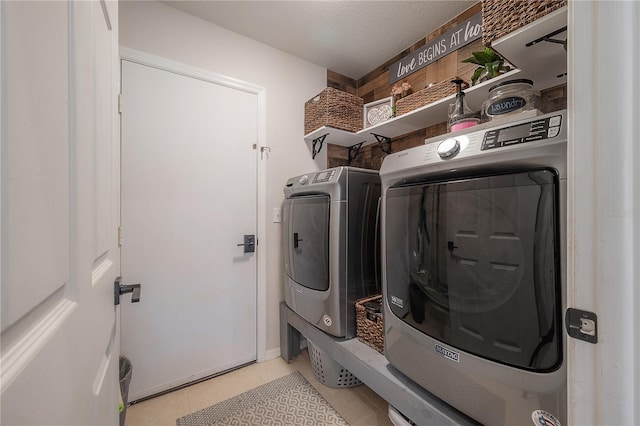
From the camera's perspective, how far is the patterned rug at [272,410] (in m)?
1.43

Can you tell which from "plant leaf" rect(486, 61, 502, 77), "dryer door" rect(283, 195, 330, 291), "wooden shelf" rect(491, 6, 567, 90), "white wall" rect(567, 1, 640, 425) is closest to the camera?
"white wall" rect(567, 1, 640, 425)

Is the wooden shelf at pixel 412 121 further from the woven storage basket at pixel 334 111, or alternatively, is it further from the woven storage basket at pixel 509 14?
the woven storage basket at pixel 509 14

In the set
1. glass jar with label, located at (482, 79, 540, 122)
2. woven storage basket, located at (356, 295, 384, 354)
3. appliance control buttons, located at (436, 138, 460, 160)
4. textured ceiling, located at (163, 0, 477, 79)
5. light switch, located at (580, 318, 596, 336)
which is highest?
textured ceiling, located at (163, 0, 477, 79)

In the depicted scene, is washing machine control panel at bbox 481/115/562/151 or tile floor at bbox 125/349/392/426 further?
tile floor at bbox 125/349/392/426

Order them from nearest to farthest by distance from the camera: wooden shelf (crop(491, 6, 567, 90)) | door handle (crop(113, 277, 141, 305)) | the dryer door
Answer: door handle (crop(113, 277, 141, 305)) → wooden shelf (crop(491, 6, 567, 90)) → the dryer door

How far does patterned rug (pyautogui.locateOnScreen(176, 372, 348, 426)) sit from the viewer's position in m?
1.43

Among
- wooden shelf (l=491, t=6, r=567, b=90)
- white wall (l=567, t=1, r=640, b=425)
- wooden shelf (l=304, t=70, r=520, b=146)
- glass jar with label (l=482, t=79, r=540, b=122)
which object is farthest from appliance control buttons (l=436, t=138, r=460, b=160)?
wooden shelf (l=304, t=70, r=520, b=146)

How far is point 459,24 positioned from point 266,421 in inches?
109

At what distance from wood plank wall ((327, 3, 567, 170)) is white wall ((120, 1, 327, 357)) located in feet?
0.72

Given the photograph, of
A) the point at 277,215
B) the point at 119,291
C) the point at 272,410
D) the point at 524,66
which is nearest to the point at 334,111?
the point at 277,215

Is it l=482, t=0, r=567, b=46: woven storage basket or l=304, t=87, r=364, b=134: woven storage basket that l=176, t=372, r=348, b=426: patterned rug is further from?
l=482, t=0, r=567, b=46: woven storage basket

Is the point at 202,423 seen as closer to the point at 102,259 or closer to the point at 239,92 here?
the point at 102,259

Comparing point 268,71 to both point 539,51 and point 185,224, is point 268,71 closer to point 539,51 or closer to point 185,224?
point 185,224

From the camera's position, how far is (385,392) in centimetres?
113
